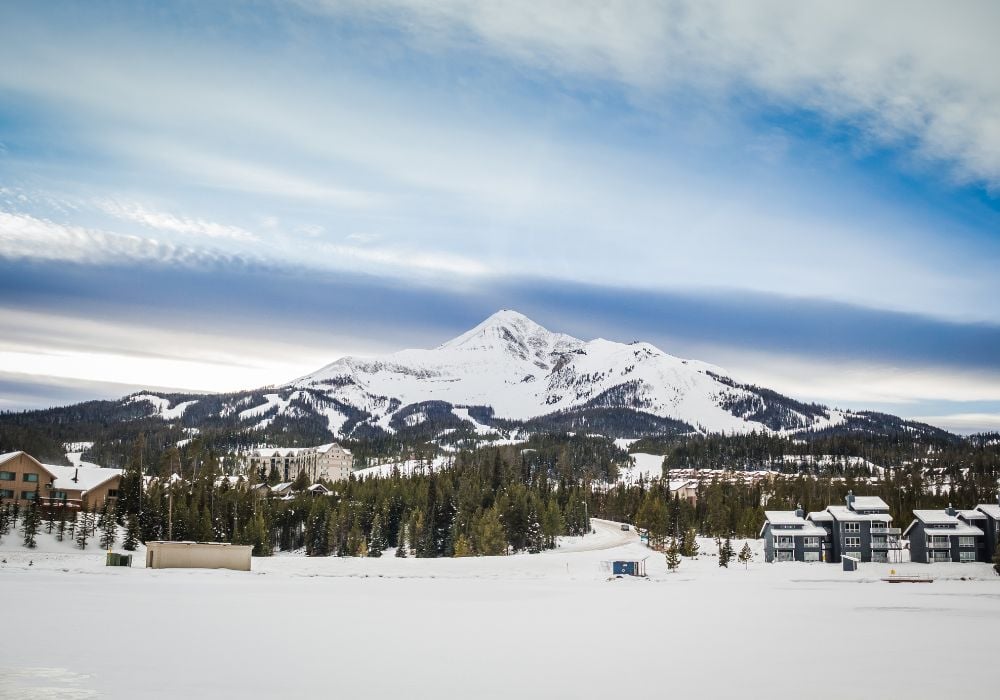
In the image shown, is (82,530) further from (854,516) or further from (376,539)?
(854,516)

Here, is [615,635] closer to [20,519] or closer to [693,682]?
[693,682]

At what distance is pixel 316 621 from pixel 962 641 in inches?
894

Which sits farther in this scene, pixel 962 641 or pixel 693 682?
pixel 962 641

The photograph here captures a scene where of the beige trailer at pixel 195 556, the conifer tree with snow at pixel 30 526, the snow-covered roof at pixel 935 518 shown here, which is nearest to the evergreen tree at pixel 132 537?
the conifer tree with snow at pixel 30 526

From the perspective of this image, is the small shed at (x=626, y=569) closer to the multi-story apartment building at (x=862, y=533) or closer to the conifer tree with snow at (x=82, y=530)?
the multi-story apartment building at (x=862, y=533)

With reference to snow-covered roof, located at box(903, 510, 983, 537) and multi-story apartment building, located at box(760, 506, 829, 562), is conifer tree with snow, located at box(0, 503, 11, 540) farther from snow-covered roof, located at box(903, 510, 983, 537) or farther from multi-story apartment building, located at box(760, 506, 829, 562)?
snow-covered roof, located at box(903, 510, 983, 537)

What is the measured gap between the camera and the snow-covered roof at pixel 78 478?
92900mm

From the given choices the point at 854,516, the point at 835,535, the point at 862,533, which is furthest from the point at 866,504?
the point at 835,535

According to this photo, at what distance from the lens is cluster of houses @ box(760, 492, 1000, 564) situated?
87750mm

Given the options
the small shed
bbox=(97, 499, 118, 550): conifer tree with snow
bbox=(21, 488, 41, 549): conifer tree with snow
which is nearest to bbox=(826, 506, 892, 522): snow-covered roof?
the small shed

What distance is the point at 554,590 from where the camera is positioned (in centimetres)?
4828

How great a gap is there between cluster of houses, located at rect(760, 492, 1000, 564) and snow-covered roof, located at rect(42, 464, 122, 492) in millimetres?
82245

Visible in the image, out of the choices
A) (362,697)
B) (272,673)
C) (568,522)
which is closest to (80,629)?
(272,673)

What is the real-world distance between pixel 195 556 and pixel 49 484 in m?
47.7
